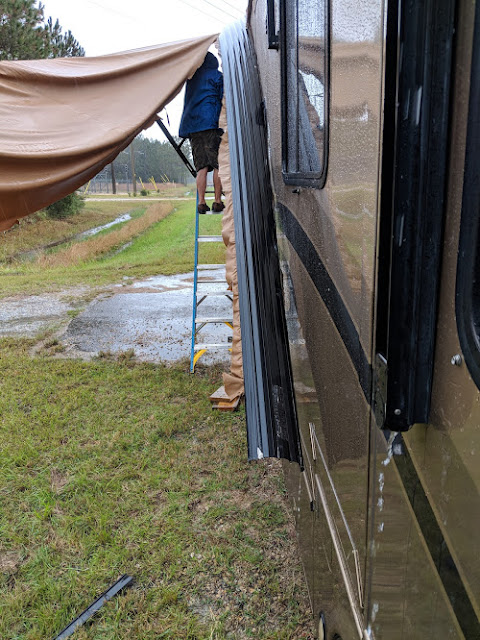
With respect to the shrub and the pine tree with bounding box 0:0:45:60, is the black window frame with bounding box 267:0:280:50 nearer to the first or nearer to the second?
the pine tree with bounding box 0:0:45:60

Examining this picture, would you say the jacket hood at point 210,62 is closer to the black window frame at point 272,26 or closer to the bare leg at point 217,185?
the bare leg at point 217,185

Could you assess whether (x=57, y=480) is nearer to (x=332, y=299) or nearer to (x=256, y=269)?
(x=256, y=269)

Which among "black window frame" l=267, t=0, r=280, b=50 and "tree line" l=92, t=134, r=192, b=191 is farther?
"tree line" l=92, t=134, r=192, b=191

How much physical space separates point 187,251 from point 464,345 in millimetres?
13027

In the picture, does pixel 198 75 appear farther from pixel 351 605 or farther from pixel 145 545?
pixel 351 605

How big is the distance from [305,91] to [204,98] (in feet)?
8.06

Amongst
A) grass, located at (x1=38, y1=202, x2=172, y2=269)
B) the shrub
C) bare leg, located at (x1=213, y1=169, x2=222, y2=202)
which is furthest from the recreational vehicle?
the shrub

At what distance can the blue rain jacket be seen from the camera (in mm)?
3980

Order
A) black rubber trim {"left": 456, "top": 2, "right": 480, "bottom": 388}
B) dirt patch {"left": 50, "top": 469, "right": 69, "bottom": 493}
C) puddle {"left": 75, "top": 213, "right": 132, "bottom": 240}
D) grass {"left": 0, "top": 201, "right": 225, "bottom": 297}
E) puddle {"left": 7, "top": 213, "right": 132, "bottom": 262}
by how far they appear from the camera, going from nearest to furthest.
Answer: black rubber trim {"left": 456, "top": 2, "right": 480, "bottom": 388} → dirt patch {"left": 50, "top": 469, "right": 69, "bottom": 493} → grass {"left": 0, "top": 201, "right": 225, "bottom": 297} → puddle {"left": 7, "top": 213, "right": 132, "bottom": 262} → puddle {"left": 75, "top": 213, "right": 132, "bottom": 240}

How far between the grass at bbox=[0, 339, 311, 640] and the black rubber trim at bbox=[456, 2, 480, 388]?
2085 millimetres

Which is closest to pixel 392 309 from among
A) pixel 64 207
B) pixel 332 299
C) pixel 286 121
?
pixel 332 299

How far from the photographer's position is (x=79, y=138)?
147 inches

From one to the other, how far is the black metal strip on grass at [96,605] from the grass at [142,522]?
0.04m

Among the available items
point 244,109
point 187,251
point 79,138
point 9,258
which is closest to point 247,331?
point 244,109
